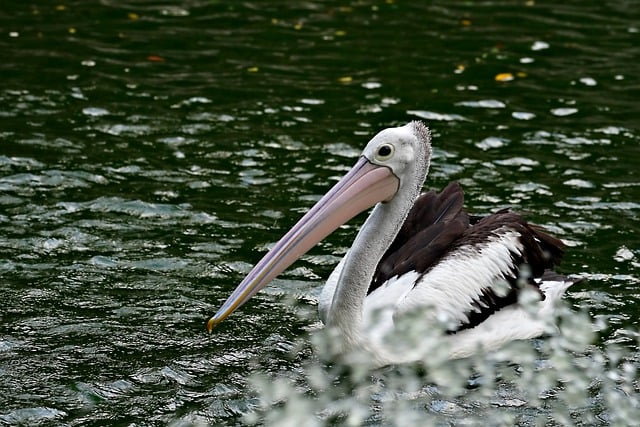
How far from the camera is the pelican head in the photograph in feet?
17.6

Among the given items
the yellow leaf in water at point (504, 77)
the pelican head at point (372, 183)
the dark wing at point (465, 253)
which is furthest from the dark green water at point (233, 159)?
the pelican head at point (372, 183)

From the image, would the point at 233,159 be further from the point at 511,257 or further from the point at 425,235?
the point at 511,257

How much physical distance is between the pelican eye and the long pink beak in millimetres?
49

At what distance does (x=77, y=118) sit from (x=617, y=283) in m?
4.16

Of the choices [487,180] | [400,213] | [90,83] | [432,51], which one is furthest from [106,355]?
[432,51]

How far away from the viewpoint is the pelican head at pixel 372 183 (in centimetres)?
537

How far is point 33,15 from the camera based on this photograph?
11078 mm

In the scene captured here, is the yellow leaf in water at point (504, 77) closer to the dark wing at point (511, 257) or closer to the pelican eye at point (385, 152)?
the dark wing at point (511, 257)

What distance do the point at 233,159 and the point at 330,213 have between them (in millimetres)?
2744

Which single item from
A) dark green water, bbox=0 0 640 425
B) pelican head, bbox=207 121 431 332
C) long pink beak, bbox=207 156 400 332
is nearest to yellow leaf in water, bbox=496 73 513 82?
dark green water, bbox=0 0 640 425

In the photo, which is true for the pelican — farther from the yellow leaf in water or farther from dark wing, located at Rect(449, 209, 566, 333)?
the yellow leaf in water

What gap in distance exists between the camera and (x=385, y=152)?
5484 millimetres

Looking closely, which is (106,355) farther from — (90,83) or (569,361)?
(90,83)

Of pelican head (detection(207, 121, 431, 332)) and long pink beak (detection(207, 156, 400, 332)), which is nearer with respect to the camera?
long pink beak (detection(207, 156, 400, 332))
